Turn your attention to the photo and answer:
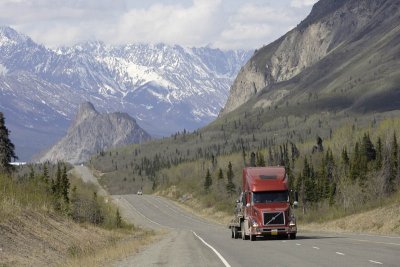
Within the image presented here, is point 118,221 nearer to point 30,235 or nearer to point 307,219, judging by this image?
point 307,219

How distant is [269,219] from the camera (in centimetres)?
4419

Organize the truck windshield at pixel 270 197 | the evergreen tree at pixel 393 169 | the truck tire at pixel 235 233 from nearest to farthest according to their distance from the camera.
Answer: the truck windshield at pixel 270 197, the truck tire at pixel 235 233, the evergreen tree at pixel 393 169

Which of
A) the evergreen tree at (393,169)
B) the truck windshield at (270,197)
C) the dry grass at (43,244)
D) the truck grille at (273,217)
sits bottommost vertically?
the dry grass at (43,244)

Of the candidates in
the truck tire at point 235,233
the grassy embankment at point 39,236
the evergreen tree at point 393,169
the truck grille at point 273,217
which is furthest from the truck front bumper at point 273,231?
the evergreen tree at point 393,169

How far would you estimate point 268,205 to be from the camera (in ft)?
Answer: 146

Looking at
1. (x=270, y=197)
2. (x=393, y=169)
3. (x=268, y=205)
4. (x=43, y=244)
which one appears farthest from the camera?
(x=393, y=169)

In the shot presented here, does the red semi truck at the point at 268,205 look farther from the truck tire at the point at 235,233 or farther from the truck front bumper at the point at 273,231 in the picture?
the truck tire at the point at 235,233

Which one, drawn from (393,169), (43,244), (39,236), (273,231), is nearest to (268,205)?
(273,231)

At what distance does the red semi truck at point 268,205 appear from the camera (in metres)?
44.2

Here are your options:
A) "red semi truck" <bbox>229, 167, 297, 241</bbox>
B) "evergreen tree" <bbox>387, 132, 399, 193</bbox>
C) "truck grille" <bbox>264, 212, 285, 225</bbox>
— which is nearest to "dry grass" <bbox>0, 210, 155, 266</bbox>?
"red semi truck" <bbox>229, 167, 297, 241</bbox>

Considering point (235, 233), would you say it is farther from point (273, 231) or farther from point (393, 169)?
point (393, 169)

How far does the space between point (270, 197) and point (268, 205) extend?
53 cm

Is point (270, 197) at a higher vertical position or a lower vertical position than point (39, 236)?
higher

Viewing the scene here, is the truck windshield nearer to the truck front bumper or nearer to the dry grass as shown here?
the truck front bumper
